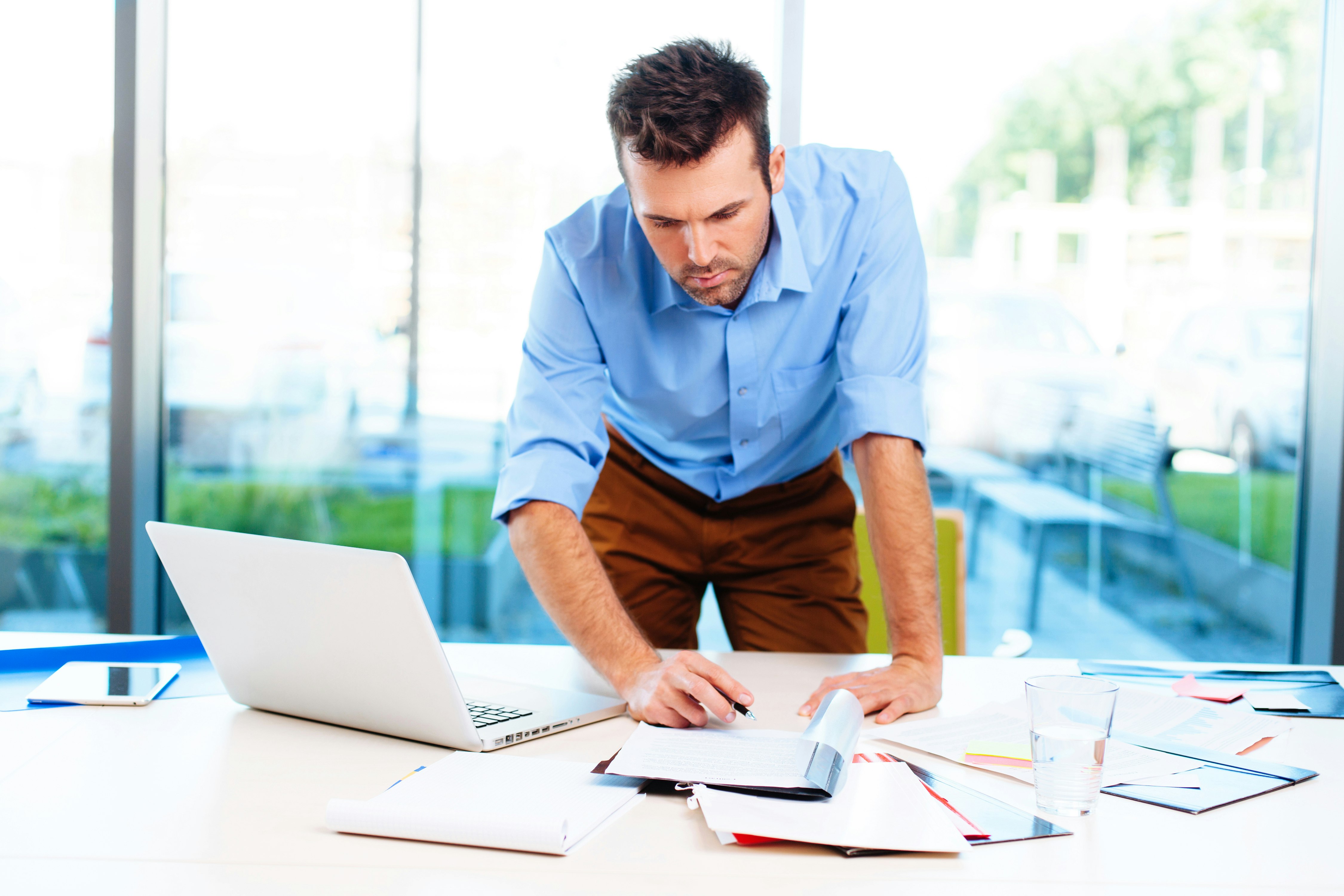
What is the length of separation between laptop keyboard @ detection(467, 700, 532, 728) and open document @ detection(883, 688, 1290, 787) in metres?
0.43

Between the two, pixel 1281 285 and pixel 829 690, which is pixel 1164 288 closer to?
pixel 1281 285

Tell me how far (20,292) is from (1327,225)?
3637 mm

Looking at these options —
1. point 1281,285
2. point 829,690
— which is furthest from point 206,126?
point 1281,285

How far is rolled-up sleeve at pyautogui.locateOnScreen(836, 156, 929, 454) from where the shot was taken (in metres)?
1.67

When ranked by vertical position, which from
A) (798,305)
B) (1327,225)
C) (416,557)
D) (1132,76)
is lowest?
(416,557)

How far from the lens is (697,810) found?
3.33ft

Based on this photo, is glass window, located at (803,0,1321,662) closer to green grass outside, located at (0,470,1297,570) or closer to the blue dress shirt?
green grass outside, located at (0,470,1297,570)

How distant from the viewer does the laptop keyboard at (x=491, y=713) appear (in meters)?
1.24

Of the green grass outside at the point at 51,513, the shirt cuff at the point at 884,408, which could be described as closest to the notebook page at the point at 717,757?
the shirt cuff at the point at 884,408

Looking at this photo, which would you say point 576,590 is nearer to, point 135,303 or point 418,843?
point 418,843

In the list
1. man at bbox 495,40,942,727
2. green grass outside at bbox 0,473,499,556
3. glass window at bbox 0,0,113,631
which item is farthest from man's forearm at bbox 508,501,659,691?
glass window at bbox 0,0,113,631

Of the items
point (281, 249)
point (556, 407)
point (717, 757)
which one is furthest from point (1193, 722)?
point (281, 249)

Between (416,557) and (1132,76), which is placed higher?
(1132,76)

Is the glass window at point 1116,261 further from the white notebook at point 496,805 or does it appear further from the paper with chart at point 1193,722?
the white notebook at point 496,805
